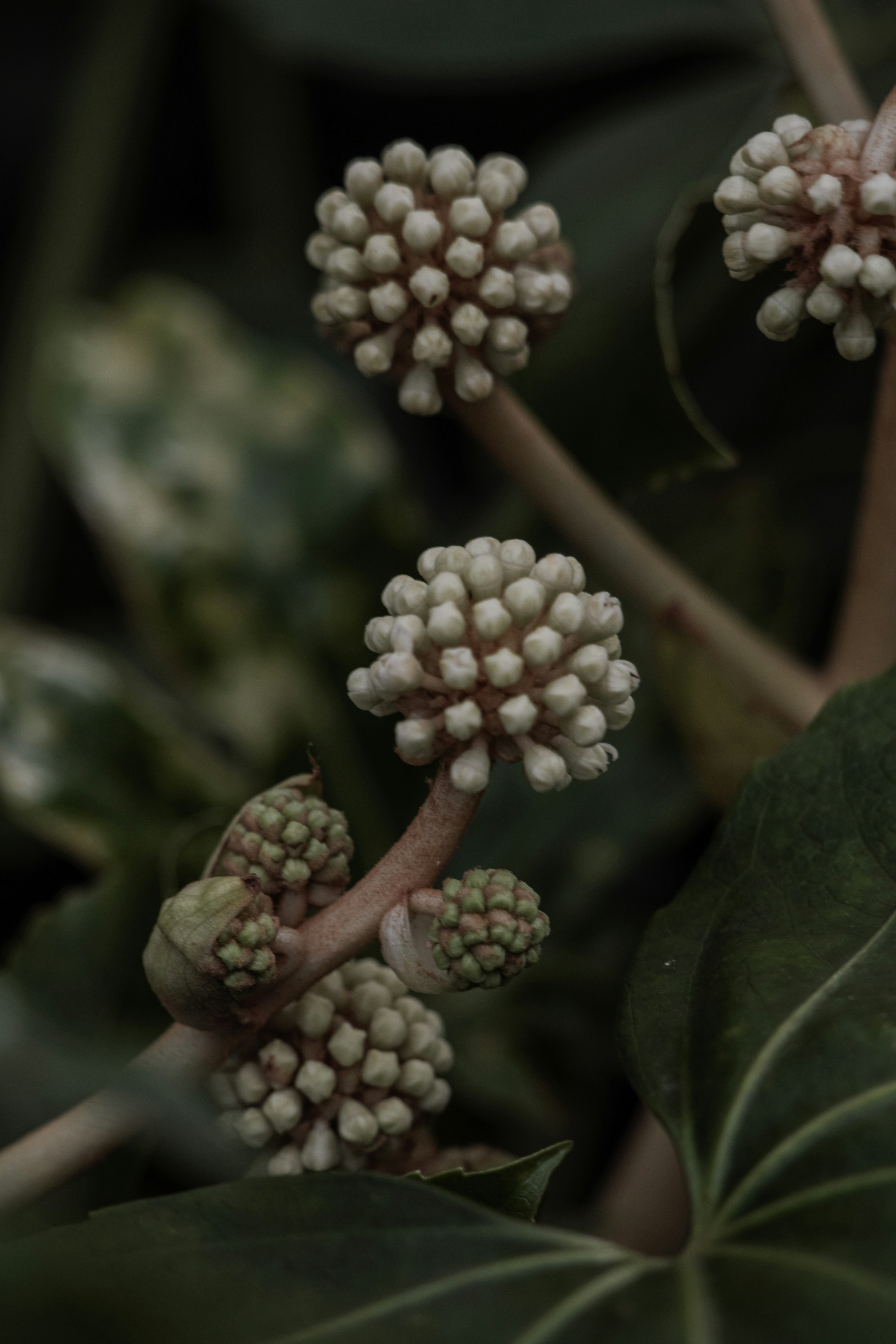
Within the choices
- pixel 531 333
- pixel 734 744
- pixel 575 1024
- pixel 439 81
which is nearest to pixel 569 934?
pixel 575 1024

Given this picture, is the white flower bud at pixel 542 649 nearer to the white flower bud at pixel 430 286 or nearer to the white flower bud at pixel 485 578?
the white flower bud at pixel 485 578

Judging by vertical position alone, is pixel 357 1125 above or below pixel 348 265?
below

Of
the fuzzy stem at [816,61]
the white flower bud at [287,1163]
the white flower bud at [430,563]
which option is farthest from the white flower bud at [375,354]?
the white flower bud at [287,1163]

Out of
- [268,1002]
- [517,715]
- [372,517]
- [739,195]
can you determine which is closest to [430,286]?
[739,195]

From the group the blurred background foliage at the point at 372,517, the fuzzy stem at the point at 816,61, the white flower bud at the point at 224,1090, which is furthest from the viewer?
the blurred background foliage at the point at 372,517

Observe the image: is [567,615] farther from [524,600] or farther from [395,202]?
[395,202]
